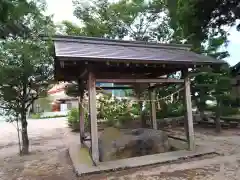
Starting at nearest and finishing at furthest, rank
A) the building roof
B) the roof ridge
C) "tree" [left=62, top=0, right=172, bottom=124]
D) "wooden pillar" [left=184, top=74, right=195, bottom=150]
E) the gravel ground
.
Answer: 1. the gravel ground
2. the building roof
3. "wooden pillar" [left=184, top=74, right=195, bottom=150]
4. the roof ridge
5. "tree" [left=62, top=0, right=172, bottom=124]

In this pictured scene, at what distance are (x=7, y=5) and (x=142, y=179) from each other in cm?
361

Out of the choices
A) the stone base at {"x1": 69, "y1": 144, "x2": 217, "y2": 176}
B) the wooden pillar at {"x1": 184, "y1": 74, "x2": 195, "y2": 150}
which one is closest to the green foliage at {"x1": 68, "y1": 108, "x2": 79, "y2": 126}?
the stone base at {"x1": 69, "y1": 144, "x2": 217, "y2": 176}

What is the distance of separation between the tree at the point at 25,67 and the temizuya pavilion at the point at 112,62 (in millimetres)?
557

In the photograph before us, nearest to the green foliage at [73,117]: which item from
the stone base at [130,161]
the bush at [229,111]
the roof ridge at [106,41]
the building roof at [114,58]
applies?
the building roof at [114,58]

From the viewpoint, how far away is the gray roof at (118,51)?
15.4 ft

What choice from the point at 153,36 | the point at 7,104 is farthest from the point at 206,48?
the point at 7,104

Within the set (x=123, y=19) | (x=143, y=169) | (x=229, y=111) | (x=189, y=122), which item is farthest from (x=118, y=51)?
(x=229, y=111)

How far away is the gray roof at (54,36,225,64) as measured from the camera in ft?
15.4

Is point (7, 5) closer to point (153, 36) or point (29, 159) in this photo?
point (29, 159)

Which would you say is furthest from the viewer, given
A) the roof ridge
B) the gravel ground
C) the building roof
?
the roof ridge

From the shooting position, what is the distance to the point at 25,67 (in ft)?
20.0

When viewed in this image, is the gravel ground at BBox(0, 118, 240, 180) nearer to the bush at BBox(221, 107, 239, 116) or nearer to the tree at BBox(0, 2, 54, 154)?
the tree at BBox(0, 2, 54, 154)

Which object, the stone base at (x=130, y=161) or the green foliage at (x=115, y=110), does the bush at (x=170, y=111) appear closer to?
the green foliage at (x=115, y=110)

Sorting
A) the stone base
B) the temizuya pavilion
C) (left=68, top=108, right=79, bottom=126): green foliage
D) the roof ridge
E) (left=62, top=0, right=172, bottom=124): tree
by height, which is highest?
(left=62, top=0, right=172, bottom=124): tree
